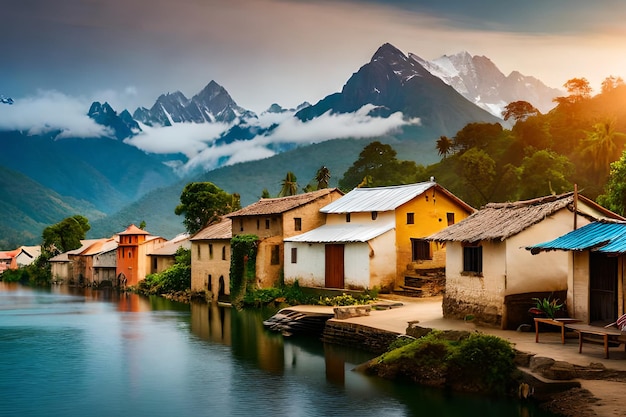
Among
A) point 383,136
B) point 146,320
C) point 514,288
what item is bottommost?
point 146,320

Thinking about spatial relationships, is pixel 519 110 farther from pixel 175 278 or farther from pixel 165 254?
pixel 175 278

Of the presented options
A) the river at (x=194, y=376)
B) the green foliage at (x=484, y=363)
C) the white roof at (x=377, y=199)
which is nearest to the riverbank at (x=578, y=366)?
the green foliage at (x=484, y=363)

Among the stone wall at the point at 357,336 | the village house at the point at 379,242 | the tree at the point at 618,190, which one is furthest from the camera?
the tree at the point at 618,190

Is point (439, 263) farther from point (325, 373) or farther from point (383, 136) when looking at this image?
point (383, 136)

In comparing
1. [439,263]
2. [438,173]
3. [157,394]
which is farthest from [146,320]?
[438,173]

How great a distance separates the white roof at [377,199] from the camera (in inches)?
1604

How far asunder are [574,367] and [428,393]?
3992 mm

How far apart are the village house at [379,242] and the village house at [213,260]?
745 cm

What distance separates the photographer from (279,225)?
4619 centimetres

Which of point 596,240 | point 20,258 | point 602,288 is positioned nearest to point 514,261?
point 602,288

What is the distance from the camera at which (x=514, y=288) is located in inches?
973

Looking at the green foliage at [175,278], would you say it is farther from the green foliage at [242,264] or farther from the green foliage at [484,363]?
the green foliage at [484,363]

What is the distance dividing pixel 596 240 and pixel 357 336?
32.3 feet

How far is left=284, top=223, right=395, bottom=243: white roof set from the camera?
3931cm
